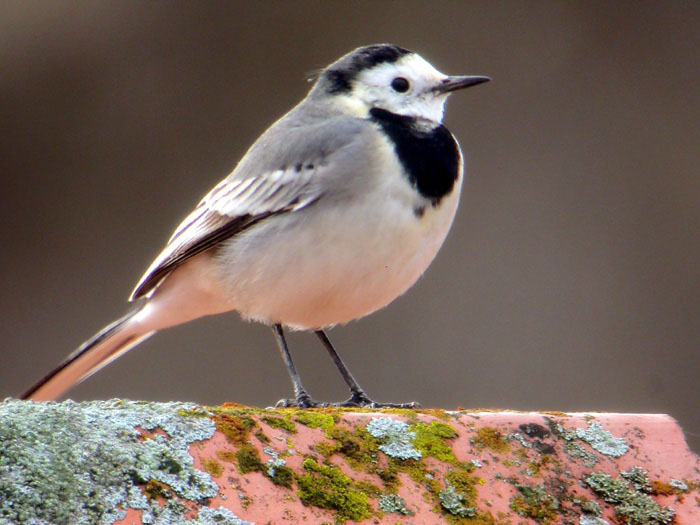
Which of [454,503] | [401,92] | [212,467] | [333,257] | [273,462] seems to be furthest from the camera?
[401,92]

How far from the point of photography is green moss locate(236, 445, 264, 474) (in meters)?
2.07

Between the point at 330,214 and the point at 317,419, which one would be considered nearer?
the point at 317,419

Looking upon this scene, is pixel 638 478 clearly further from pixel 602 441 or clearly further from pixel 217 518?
pixel 217 518

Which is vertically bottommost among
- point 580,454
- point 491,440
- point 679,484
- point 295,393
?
point 295,393

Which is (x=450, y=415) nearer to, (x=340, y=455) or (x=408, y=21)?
(x=340, y=455)

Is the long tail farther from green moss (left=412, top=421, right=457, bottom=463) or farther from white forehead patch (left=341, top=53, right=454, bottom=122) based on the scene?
green moss (left=412, top=421, right=457, bottom=463)

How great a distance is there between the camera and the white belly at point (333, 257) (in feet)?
11.9

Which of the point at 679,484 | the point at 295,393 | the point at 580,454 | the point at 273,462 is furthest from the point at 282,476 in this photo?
the point at 295,393

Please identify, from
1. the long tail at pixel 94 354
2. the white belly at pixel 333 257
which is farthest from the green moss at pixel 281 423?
the long tail at pixel 94 354

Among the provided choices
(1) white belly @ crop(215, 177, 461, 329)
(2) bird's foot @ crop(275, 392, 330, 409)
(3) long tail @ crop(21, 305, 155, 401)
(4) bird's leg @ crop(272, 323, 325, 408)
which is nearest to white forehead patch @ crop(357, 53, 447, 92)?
(1) white belly @ crop(215, 177, 461, 329)

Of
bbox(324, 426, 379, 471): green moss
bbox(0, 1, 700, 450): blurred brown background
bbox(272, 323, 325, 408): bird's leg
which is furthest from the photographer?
bbox(0, 1, 700, 450): blurred brown background

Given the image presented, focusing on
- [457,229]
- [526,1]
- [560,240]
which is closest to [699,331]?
[560,240]

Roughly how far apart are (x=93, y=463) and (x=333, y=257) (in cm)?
186

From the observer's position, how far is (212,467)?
2018 mm
